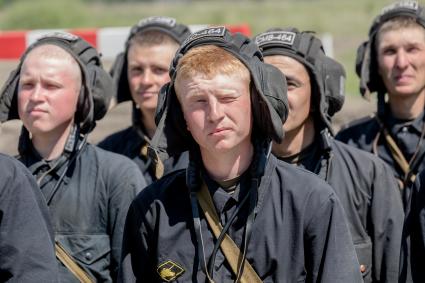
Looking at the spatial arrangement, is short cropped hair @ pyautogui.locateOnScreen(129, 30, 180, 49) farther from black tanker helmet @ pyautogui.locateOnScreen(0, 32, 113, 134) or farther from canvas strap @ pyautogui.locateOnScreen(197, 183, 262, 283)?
canvas strap @ pyautogui.locateOnScreen(197, 183, 262, 283)

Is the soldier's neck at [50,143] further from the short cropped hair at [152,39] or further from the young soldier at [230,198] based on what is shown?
the young soldier at [230,198]

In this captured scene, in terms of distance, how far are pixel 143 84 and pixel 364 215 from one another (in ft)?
7.20

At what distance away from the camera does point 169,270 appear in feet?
15.4

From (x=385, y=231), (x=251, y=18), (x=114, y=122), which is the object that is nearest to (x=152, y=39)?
(x=385, y=231)

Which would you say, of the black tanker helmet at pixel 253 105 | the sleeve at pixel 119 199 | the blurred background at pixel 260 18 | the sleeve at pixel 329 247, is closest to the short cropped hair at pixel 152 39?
the sleeve at pixel 119 199

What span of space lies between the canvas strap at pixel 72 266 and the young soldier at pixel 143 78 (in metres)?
1.40

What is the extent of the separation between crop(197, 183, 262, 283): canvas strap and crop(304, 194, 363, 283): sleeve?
0.28 meters

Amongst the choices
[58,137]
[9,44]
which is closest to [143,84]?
[58,137]

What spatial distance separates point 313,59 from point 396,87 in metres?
1.16

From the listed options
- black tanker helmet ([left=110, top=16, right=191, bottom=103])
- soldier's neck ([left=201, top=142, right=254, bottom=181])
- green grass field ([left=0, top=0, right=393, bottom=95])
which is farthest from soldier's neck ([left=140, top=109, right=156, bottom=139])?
green grass field ([left=0, top=0, right=393, bottom=95])

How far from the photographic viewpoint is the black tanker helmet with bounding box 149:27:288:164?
463cm

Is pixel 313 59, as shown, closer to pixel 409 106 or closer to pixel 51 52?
pixel 409 106

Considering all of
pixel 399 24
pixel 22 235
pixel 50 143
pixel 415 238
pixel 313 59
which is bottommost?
pixel 415 238

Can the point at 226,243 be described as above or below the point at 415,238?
above
